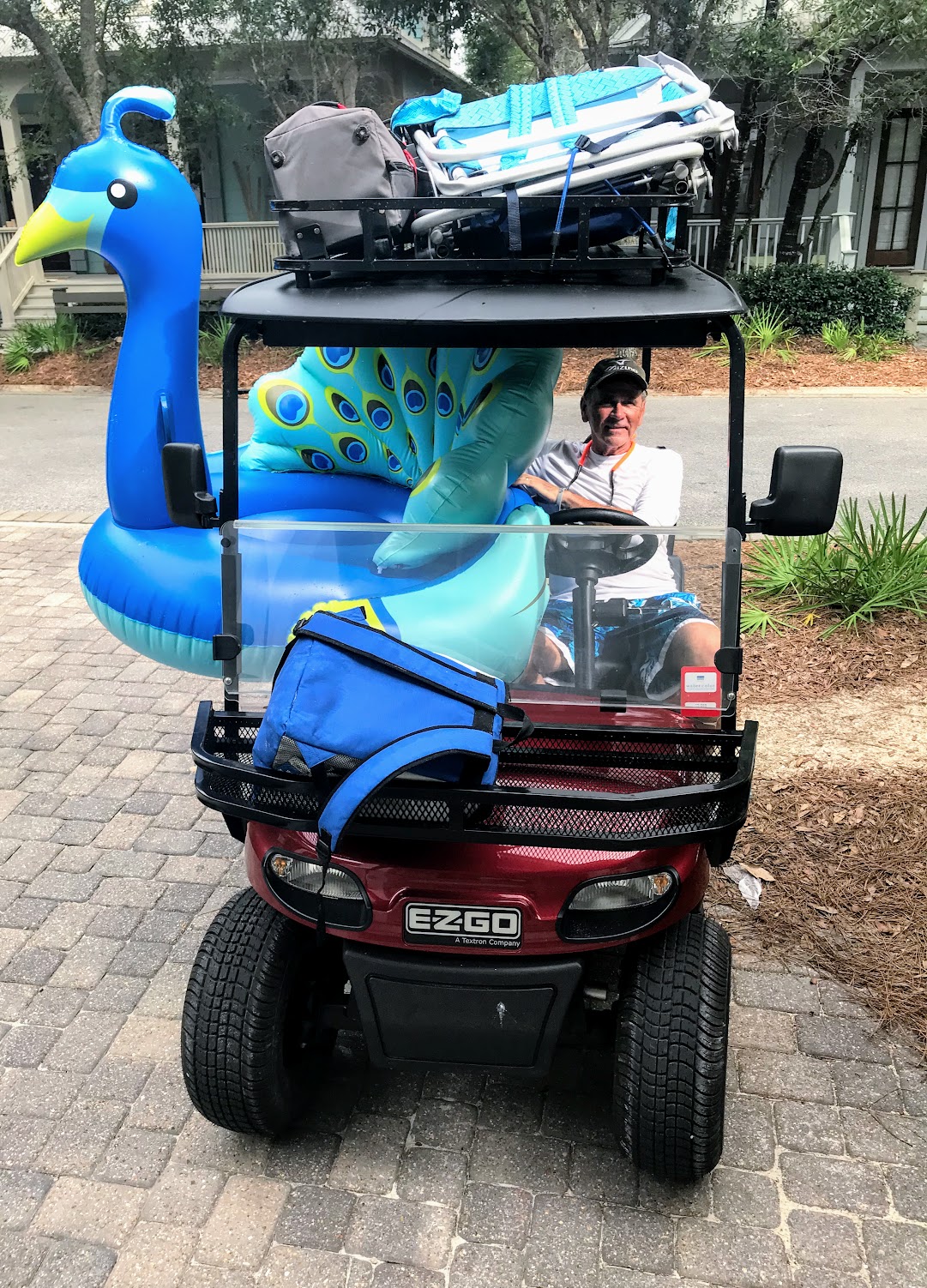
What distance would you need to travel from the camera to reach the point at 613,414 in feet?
11.3

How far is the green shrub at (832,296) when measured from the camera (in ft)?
46.6

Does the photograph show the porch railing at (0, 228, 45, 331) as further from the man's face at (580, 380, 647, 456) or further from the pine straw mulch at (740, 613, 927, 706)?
the man's face at (580, 380, 647, 456)

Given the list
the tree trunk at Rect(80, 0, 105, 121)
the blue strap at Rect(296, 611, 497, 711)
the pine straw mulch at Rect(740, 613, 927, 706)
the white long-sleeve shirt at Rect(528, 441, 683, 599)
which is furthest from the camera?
the tree trunk at Rect(80, 0, 105, 121)

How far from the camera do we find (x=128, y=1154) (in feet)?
8.86

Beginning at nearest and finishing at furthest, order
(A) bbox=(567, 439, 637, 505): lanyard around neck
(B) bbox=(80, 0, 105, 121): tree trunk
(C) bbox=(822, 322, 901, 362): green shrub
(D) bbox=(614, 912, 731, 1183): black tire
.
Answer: (D) bbox=(614, 912, 731, 1183): black tire
(A) bbox=(567, 439, 637, 505): lanyard around neck
(C) bbox=(822, 322, 901, 362): green shrub
(B) bbox=(80, 0, 105, 121): tree trunk

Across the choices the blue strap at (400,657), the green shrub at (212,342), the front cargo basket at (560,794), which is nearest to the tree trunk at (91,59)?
the green shrub at (212,342)

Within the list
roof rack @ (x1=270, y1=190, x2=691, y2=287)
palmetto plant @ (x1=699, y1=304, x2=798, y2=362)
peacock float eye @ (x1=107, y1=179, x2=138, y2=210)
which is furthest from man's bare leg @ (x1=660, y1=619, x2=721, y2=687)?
palmetto plant @ (x1=699, y1=304, x2=798, y2=362)

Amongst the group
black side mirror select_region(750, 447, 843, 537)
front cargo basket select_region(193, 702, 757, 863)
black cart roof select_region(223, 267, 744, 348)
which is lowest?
front cargo basket select_region(193, 702, 757, 863)

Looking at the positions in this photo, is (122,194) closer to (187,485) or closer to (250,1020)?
(187,485)

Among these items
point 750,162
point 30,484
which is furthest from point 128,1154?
point 750,162

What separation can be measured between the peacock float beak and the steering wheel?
2.24 meters

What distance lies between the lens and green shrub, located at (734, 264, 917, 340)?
14219 mm

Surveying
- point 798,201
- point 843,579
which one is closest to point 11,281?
point 798,201

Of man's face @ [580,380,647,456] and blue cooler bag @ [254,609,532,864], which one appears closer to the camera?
blue cooler bag @ [254,609,532,864]
